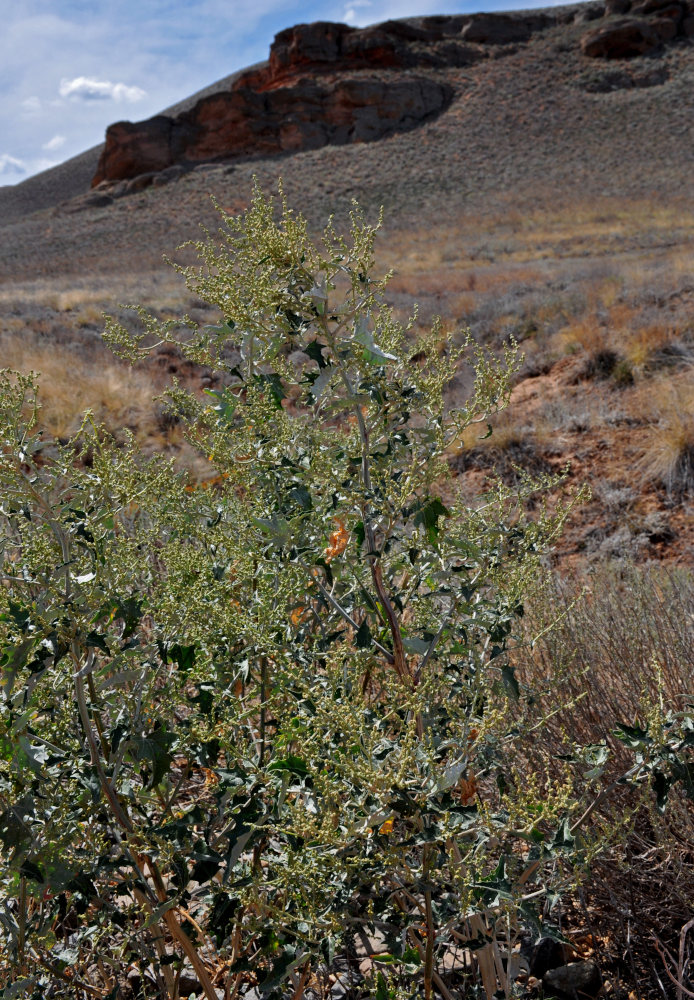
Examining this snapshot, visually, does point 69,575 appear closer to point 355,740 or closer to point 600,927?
point 355,740

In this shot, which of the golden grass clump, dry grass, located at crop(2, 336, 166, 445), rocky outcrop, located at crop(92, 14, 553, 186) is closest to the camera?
the golden grass clump

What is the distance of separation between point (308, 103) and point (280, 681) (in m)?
47.6

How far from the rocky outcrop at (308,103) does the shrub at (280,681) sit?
44.8 m

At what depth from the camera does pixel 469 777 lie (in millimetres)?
1419

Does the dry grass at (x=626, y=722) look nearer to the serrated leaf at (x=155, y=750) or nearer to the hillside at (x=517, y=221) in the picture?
the serrated leaf at (x=155, y=750)

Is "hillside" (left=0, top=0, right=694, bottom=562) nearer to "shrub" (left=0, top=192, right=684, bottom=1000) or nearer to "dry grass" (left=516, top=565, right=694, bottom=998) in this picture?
"dry grass" (left=516, top=565, right=694, bottom=998)

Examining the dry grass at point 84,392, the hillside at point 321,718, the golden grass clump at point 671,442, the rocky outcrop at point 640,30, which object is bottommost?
the golden grass clump at point 671,442

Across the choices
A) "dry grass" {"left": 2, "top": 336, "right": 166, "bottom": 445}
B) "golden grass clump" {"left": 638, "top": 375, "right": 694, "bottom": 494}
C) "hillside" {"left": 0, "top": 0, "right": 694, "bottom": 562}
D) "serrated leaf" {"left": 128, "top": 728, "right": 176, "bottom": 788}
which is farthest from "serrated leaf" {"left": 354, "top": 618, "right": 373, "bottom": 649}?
"dry grass" {"left": 2, "top": 336, "right": 166, "bottom": 445}

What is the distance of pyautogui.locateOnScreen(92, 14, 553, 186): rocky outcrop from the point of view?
42.5m


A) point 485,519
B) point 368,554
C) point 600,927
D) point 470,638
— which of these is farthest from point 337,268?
point 600,927

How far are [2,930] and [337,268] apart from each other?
1.54 meters

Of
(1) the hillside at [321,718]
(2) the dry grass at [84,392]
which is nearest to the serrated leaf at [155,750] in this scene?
(1) the hillside at [321,718]

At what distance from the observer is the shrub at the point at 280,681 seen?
1.20 m

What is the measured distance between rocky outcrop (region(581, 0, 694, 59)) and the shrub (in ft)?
169
